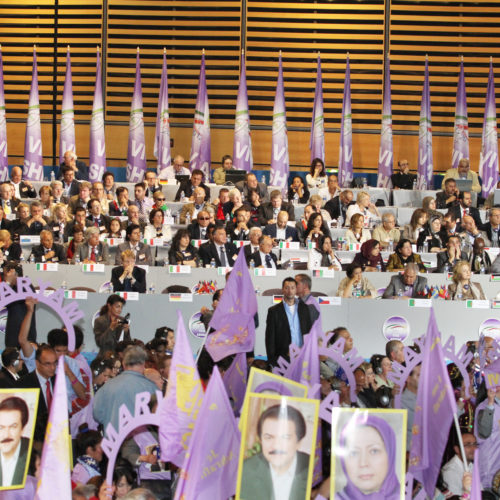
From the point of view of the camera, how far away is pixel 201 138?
18062 millimetres

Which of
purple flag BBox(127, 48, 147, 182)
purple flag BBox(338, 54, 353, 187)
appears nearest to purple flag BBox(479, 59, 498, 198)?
purple flag BBox(338, 54, 353, 187)

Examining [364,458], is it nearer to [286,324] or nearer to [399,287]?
[286,324]

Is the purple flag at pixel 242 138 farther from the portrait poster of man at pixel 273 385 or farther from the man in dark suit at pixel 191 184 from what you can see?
the portrait poster of man at pixel 273 385

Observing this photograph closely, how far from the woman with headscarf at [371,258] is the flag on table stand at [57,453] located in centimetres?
711

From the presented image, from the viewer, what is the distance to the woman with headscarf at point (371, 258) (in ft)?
40.5

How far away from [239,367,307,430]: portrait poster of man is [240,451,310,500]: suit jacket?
0.51 metres

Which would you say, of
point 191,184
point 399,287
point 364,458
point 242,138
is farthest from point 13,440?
point 242,138

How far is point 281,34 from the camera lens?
2011cm

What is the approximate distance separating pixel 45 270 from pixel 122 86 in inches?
361

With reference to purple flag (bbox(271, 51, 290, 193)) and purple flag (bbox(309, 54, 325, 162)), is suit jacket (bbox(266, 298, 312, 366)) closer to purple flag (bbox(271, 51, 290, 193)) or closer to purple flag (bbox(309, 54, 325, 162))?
purple flag (bbox(271, 51, 290, 193))

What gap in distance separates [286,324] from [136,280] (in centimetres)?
236

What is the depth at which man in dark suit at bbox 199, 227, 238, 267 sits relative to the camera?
12320 millimetres

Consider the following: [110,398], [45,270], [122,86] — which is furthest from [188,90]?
[110,398]

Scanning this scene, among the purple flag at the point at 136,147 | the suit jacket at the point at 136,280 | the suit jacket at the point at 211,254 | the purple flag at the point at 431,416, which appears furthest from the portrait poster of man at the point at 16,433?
the purple flag at the point at 136,147
